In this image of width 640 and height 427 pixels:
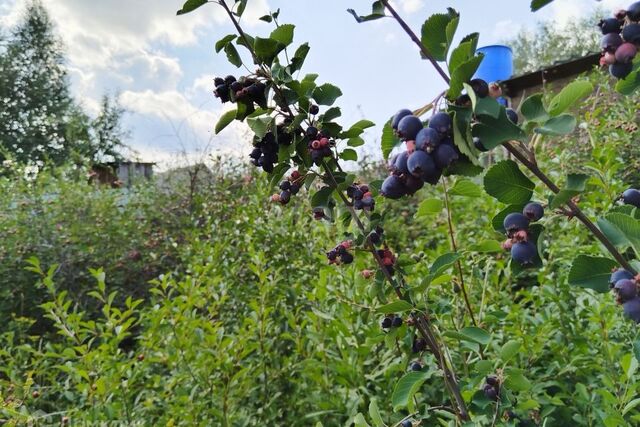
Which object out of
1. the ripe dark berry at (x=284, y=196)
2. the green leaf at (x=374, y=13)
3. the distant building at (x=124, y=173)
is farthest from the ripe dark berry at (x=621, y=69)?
the distant building at (x=124, y=173)

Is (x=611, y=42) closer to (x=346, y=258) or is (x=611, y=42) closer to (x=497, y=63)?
(x=346, y=258)

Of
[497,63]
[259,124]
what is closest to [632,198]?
[259,124]

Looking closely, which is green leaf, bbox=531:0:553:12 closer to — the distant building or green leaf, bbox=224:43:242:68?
green leaf, bbox=224:43:242:68

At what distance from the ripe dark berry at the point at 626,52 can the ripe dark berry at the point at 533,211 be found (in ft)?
0.66

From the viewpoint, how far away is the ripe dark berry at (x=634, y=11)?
563mm

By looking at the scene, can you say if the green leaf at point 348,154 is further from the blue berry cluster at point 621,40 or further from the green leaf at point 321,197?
the blue berry cluster at point 621,40

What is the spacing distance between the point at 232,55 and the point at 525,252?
Result: 0.67 metres

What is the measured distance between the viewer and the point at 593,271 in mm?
625

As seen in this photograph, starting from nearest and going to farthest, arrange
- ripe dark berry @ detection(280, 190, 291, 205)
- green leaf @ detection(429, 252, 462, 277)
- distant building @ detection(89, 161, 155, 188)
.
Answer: green leaf @ detection(429, 252, 462, 277)
ripe dark berry @ detection(280, 190, 291, 205)
distant building @ detection(89, 161, 155, 188)

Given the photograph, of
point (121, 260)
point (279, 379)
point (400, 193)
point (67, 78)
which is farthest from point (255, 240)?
point (67, 78)

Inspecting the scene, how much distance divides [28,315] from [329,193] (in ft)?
12.3

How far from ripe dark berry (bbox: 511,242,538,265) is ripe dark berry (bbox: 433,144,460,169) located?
16 centimetres

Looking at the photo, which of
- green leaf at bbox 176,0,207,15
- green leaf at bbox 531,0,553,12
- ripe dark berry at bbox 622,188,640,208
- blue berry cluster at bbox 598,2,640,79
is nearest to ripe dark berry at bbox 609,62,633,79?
blue berry cluster at bbox 598,2,640,79

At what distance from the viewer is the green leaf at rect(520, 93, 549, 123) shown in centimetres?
59
